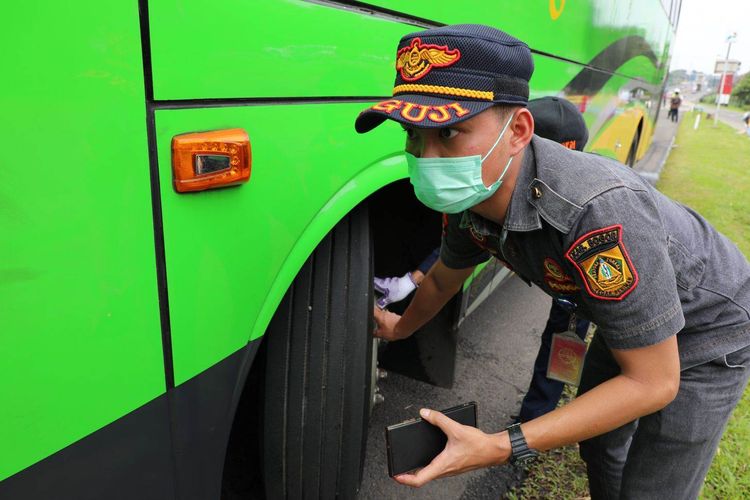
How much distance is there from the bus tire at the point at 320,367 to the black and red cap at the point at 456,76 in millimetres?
573

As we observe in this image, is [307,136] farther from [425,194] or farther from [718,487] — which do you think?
[718,487]

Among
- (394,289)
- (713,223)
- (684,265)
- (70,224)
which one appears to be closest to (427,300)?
(394,289)

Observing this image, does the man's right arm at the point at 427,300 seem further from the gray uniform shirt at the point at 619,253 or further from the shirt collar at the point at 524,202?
the shirt collar at the point at 524,202

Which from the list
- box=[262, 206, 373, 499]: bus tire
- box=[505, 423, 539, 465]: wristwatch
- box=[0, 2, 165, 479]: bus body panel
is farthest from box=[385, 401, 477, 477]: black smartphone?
box=[0, 2, 165, 479]: bus body panel

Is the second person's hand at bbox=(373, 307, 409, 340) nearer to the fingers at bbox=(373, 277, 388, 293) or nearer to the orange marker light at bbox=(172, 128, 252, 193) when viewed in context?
the fingers at bbox=(373, 277, 388, 293)

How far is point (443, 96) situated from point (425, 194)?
28 centimetres

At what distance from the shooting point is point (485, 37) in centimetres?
111

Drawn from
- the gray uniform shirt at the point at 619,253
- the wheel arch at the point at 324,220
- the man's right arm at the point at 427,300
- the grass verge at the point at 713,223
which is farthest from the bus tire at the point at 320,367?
the grass verge at the point at 713,223

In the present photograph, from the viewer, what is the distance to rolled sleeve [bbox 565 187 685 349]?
1.12m

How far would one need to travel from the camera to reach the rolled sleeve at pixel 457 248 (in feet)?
5.39

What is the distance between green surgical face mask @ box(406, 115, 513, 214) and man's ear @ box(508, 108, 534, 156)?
21mm

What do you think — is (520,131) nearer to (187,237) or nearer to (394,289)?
(187,237)

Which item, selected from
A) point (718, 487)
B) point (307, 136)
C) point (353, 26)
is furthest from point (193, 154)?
point (718, 487)

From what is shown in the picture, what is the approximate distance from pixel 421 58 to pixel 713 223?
6383 millimetres
